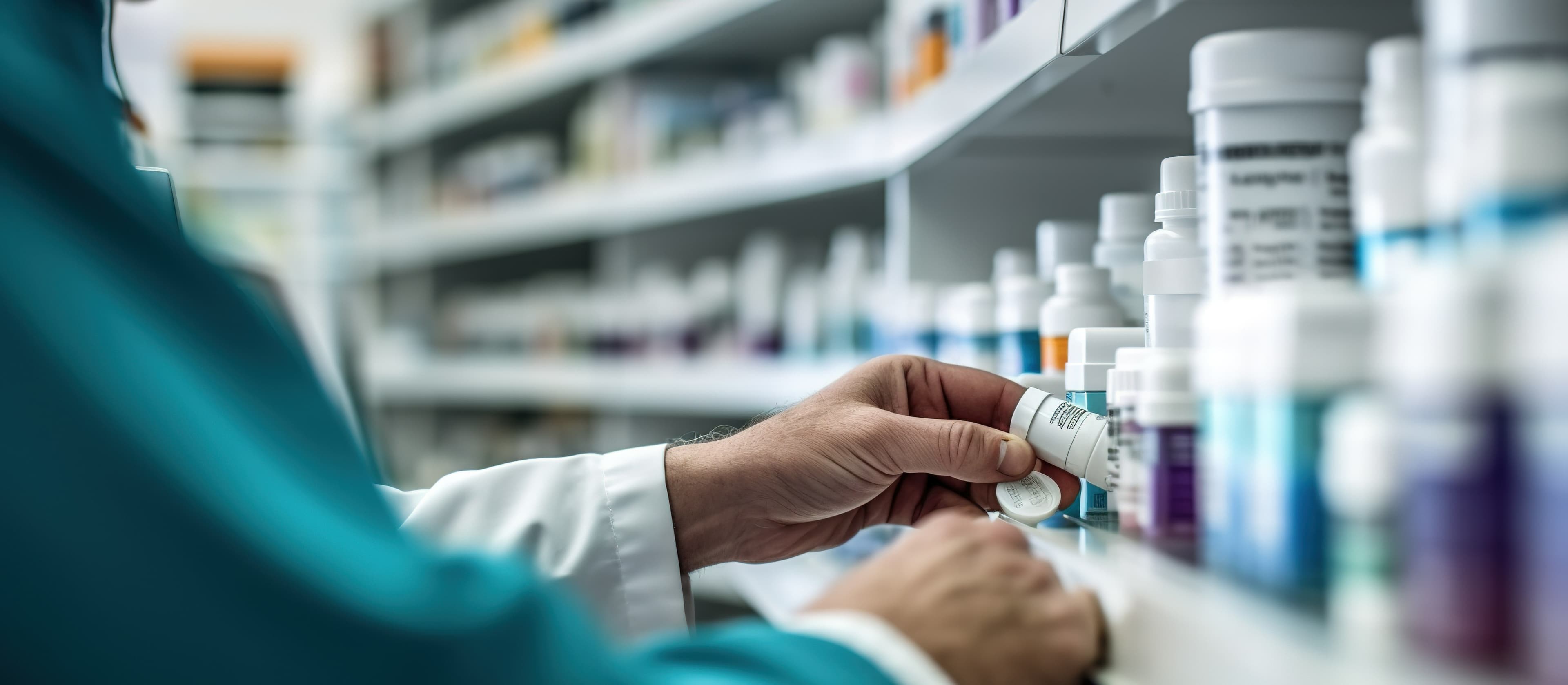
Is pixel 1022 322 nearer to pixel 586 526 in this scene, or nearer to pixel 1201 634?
pixel 586 526

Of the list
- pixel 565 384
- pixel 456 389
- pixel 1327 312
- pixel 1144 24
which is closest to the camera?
pixel 1327 312

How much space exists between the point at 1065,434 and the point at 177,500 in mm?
553

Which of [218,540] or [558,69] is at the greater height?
[558,69]

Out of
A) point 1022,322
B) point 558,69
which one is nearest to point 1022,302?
point 1022,322

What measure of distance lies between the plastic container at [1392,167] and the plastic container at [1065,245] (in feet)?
1.69

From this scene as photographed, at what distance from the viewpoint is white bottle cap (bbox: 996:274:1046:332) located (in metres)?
0.97

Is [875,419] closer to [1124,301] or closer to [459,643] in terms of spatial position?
[1124,301]

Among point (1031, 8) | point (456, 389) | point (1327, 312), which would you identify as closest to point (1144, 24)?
point (1031, 8)

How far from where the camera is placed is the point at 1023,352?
38.8 inches

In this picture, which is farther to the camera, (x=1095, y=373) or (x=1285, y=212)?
(x=1095, y=373)

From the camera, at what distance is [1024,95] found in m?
0.89

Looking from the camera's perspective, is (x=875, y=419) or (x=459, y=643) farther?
(x=875, y=419)

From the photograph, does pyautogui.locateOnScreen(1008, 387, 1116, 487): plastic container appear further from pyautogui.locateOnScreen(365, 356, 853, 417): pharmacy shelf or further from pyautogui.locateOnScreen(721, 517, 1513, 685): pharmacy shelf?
pyautogui.locateOnScreen(365, 356, 853, 417): pharmacy shelf

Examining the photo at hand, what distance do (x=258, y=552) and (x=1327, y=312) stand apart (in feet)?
1.33
